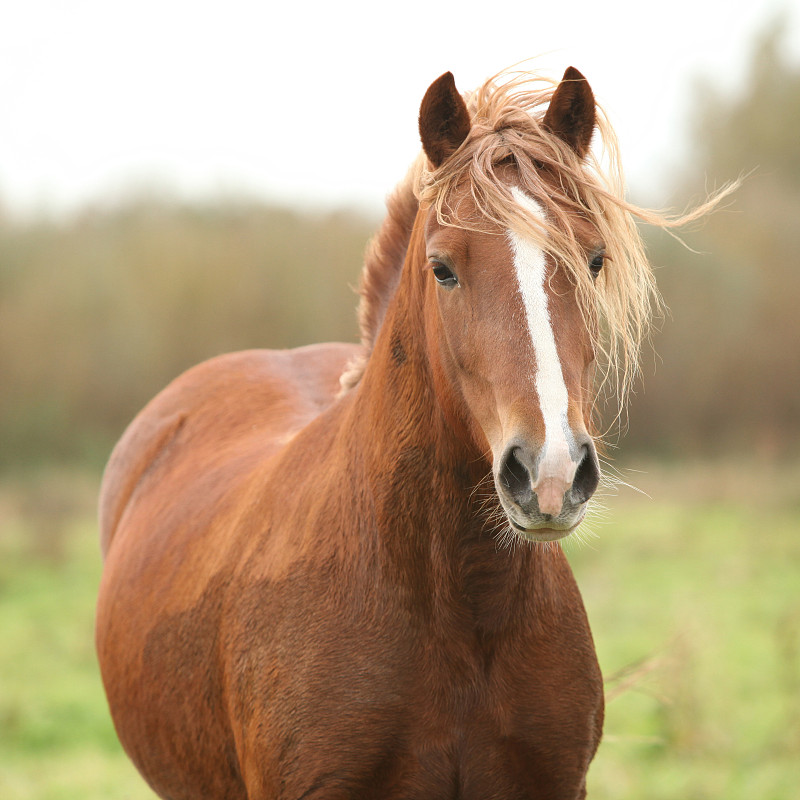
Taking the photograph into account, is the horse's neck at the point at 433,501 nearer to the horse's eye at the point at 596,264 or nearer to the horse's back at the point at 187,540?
the horse's eye at the point at 596,264

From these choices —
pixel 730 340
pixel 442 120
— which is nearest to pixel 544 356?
pixel 442 120

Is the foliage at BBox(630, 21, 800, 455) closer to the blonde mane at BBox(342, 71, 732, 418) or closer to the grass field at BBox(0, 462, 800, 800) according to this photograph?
the grass field at BBox(0, 462, 800, 800)

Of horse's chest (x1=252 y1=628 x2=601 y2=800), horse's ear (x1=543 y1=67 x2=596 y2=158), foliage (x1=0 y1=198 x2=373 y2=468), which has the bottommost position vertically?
foliage (x1=0 y1=198 x2=373 y2=468)

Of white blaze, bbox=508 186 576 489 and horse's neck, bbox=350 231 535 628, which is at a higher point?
white blaze, bbox=508 186 576 489

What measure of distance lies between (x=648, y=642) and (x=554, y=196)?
670 centimetres

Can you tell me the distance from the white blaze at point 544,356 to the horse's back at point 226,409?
5.48 feet

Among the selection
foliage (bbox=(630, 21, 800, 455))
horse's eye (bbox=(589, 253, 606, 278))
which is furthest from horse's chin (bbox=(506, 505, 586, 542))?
foliage (bbox=(630, 21, 800, 455))

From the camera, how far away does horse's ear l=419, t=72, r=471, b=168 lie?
2205 mm

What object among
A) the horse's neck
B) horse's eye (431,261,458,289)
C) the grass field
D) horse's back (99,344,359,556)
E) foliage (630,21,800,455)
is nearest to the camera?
horse's eye (431,261,458,289)

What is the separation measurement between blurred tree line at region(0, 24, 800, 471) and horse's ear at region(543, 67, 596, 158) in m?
12.7

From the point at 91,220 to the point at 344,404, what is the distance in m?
15.2

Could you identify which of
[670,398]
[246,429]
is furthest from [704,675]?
[670,398]

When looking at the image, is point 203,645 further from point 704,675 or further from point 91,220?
point 91,220

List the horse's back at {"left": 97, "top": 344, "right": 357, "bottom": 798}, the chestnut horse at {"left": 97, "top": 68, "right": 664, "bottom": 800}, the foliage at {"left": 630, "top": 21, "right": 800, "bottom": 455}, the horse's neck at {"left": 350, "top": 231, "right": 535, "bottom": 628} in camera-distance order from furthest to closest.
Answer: the foliage at {"left": 630, "top": 21, "right": 800, "bottom": 455}
the horse's back at {"left": 97, "top": 344, "right": 357, "bottom": 798}
the horse's neck at {"left": 350, "top": 231, "right": 535, "bottom": 628}
the chestnut horse at {"left": 97, "top": 68, "right": 664, "bottom": 800}
